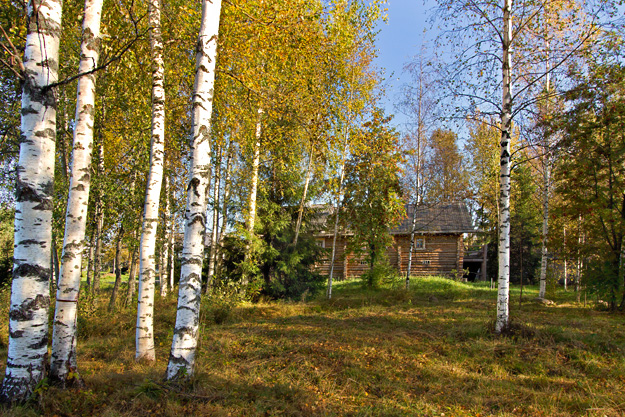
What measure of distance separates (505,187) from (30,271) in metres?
8.11

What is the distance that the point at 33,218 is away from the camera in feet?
11.2

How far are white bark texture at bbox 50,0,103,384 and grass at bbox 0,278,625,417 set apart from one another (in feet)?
1.34

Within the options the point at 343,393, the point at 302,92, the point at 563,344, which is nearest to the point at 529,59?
the point at 302,92

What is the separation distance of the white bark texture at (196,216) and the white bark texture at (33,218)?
1.30 metres

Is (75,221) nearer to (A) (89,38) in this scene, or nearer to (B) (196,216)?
(B) (196,216)

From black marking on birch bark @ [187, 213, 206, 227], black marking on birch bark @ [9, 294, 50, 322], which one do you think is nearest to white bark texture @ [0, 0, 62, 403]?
black marking on birch bark @ [9, 294, 50, 322]

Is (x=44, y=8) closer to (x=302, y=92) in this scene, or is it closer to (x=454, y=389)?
(x=302, y=92)

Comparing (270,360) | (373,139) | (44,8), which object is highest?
(373,139)

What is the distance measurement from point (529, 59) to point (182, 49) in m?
7.85

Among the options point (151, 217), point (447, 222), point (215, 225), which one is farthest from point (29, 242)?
point (447, 222)

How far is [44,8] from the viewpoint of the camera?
11.9 feet

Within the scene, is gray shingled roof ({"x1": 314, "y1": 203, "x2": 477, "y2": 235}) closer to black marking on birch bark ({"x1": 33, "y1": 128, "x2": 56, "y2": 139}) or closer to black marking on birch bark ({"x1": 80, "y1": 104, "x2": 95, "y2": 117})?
black marking on birch bark ({"x1": 80, "y1": 104, "x2": 95, "y2": 117})

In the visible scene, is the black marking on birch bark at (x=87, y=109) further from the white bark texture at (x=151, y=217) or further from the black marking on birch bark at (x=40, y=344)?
the black marking on birch bark at (x=40, y=344)

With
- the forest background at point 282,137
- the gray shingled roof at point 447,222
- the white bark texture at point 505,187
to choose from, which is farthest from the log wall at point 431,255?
the white bark texture at point 505,187
